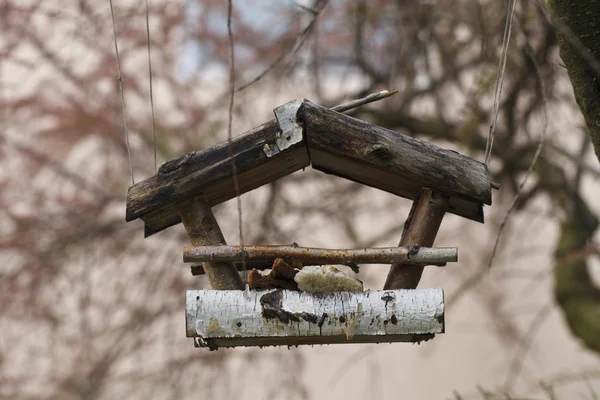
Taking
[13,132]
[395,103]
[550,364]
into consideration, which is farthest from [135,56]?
[550,364]

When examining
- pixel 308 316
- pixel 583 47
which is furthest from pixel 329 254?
pixel 583 47

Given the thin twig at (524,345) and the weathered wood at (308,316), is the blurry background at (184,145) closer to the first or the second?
the thin twig at (524,345)

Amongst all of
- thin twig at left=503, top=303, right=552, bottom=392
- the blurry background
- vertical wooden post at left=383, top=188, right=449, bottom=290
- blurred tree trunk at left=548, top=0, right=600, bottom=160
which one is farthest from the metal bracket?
thin twig at left=503, top=303, right=552, bottom=392

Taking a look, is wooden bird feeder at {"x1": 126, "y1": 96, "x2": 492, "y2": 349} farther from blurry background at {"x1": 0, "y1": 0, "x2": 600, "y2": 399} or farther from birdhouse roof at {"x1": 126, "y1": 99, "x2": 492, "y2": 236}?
blurry background at {"x1": 0, "y1": 0, "x2": 600, "y2": 399}

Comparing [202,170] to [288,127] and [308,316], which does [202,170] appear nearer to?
[288,127]

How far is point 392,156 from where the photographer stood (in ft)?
3.81

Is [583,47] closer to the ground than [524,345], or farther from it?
farther from it

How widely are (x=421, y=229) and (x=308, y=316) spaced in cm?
23

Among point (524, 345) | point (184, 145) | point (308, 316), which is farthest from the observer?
point (524, 345)

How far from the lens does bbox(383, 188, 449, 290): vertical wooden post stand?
1.20 metres

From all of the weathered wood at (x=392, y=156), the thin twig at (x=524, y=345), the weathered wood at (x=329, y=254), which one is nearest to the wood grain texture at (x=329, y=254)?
the weathered wood at (x=329, y=254)

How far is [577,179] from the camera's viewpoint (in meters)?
2.67

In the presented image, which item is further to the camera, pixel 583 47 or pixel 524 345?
pixel 524 345

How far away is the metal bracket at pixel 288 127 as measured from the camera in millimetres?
1143
